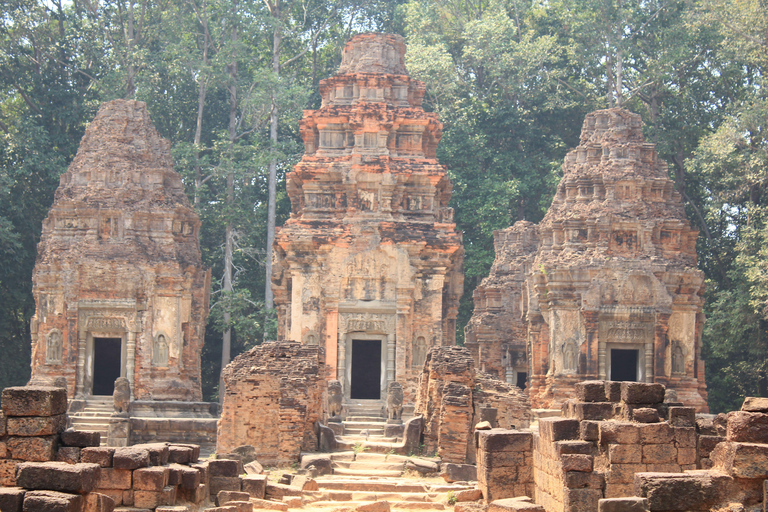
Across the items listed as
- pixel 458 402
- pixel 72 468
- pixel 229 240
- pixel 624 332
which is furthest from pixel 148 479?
pixel 229 240

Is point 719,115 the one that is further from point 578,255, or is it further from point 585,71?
point 578,255

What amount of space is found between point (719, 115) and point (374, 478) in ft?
63.5

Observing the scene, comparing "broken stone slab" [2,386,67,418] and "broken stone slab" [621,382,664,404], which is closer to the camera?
"broken stone slab" [2,386,67,418]

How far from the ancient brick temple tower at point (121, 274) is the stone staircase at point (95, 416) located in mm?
445

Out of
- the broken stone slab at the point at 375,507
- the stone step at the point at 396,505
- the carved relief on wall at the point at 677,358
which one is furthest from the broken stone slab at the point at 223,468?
the carved relief on wall at the point at 677,358

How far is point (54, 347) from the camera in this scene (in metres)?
22.3

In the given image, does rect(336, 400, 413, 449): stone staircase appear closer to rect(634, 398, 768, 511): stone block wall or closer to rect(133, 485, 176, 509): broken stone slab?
rect(133, 485, 176, 509): broken stone slab

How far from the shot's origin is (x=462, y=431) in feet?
51.1

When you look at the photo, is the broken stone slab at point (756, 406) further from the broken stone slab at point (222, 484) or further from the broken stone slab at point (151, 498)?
the broken stone slab at point (222, 484)

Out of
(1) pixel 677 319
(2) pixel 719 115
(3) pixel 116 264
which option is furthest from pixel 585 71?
(3) pixel 116 264

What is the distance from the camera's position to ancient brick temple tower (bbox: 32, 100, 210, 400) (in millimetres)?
22344

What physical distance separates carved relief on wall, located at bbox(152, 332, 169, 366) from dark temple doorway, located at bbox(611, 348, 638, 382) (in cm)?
986

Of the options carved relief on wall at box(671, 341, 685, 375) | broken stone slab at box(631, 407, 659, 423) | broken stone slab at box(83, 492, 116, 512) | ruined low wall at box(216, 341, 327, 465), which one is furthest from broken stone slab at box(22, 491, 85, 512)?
carved relief on wall at box(671, 341, 685, 375)

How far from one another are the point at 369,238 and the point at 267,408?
21.0 ft
